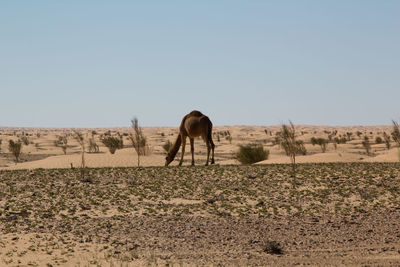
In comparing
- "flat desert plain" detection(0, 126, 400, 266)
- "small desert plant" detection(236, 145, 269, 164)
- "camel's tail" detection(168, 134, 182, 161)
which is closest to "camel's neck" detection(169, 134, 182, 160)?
"camel's tail" detection(168, 134, 182, 161)

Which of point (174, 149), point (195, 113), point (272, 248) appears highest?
point (195, 113)

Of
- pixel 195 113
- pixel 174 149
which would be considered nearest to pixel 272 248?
pixel 195 113

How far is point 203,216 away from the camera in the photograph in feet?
53.8

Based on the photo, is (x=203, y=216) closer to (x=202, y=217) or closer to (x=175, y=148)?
(x=202, y=217)

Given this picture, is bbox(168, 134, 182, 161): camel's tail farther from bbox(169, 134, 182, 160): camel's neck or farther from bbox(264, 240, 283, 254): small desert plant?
bbox(264, 240, 283, 254): small desert plant

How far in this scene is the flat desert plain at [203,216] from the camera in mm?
12305

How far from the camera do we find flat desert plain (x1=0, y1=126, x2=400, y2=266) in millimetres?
12305

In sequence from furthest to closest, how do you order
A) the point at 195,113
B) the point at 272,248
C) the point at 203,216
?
the point at 195,113, the point at 203,216, the point at 272,248

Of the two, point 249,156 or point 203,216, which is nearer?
point 203,216

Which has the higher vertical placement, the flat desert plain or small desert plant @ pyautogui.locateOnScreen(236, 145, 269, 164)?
small desert plant @ pyautogui.locateOnScreen(236, 145, 269, 164)

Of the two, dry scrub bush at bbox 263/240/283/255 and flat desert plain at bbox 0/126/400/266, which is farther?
dry scrub bush at bbox 263/240/283/255

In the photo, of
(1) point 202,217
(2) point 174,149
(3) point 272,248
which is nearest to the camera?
(3) point 272,248

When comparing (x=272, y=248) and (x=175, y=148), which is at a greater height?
(x=175, y=148)

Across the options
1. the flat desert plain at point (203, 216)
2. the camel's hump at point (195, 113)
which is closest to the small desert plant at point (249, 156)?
the camel's hump at point (195, 113)
